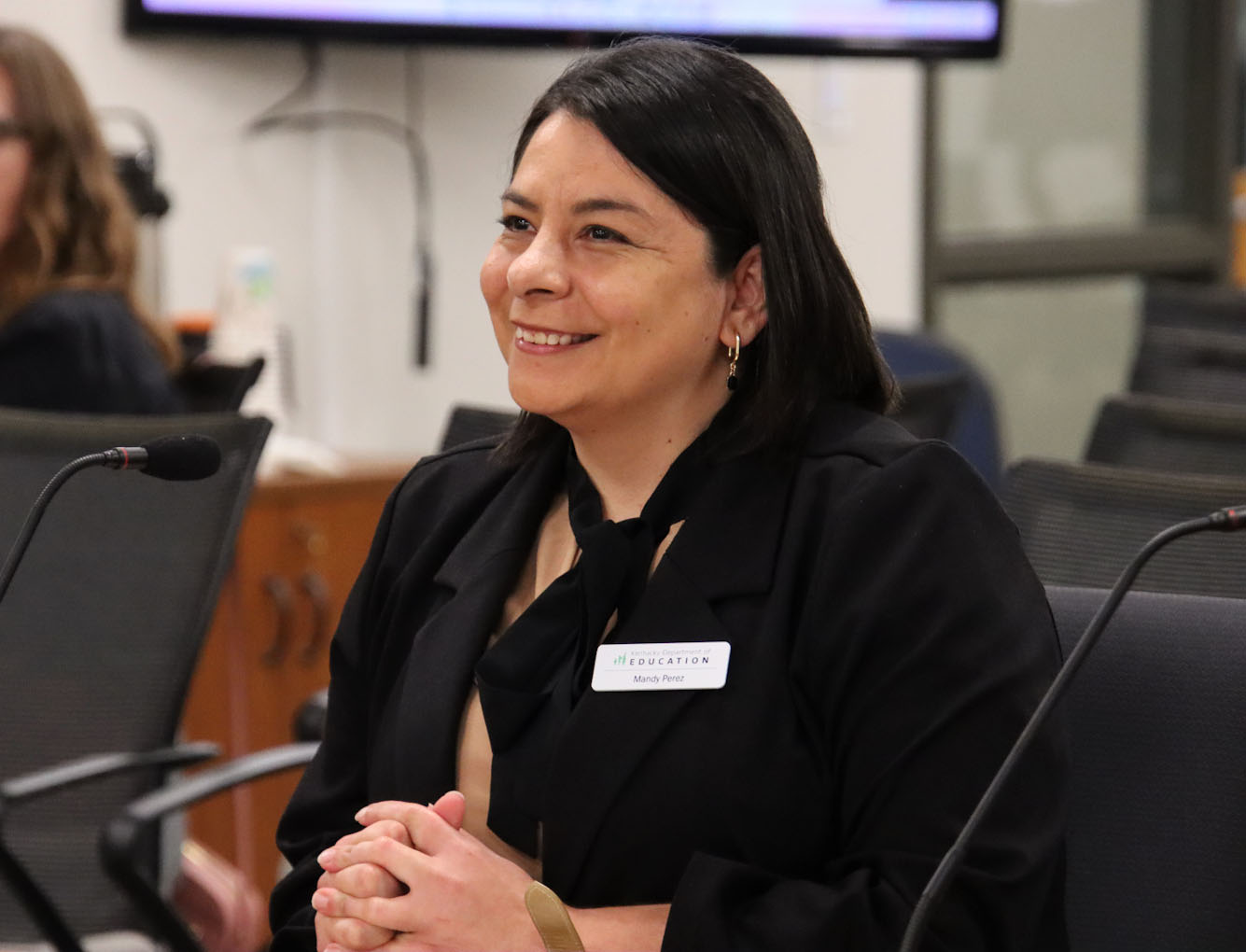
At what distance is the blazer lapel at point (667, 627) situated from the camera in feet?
4.89

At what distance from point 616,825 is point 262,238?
2.57 metres

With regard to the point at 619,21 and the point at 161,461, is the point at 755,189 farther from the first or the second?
the point at 619,21

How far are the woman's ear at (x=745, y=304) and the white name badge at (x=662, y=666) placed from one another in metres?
0.30

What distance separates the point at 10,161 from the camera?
2.94 metres

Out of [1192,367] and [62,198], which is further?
[1192,367]

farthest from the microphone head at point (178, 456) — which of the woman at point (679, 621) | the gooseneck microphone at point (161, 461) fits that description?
the woman at point (679, 621)

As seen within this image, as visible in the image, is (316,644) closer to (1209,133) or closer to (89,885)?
(89,885)

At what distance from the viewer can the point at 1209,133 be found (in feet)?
19.0

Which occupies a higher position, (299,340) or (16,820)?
(299,340)

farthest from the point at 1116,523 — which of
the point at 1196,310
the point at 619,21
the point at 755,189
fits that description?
the point at 1196,310

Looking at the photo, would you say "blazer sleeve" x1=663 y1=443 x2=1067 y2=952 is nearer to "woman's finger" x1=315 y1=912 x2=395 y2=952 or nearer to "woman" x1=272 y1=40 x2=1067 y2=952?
"woman" x1=272 y1=40 x2=1067 y2=952

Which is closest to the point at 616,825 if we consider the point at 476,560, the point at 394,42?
the point at 476,560

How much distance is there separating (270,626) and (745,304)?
6.19 feet

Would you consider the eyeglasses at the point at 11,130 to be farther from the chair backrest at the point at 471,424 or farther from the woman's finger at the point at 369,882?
the woman's finger at the point at 369,882
